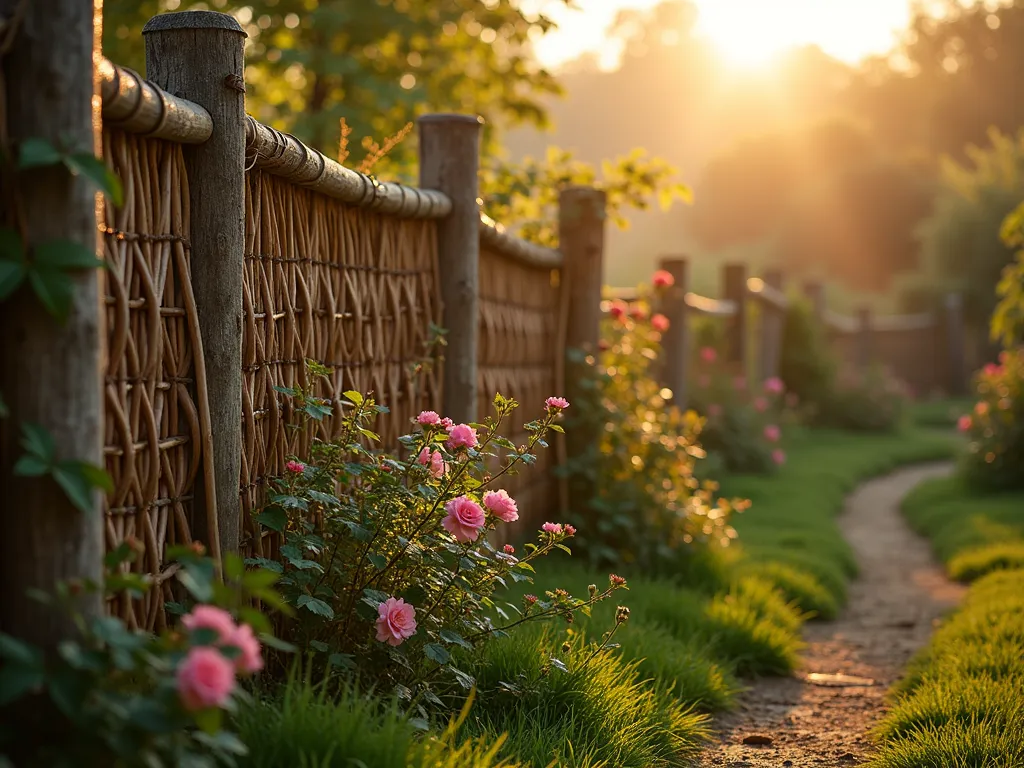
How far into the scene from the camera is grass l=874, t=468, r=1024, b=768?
293 centimetres

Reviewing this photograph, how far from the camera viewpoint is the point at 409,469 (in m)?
2.64

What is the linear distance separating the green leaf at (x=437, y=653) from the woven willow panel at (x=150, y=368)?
0.61 meters

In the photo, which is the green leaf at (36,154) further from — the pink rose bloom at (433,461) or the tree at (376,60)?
the tree at (376,60)

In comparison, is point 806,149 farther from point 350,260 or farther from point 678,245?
point 350,260

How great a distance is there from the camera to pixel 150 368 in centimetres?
208

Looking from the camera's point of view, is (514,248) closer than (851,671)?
No

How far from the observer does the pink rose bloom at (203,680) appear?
142cm

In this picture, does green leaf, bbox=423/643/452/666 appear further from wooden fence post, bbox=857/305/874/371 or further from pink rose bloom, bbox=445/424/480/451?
wooden fence post, bbox=857/305/874/371

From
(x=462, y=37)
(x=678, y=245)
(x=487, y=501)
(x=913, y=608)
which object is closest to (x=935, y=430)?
(x=462, y=37)

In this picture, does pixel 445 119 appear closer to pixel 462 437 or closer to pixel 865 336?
pixel 462 437

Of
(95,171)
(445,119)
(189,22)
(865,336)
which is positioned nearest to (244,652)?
(95,171)

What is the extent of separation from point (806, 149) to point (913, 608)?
1467 inches

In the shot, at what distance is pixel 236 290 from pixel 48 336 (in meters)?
0.77

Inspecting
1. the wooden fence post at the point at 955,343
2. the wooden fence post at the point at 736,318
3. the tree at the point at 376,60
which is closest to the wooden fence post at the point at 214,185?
the tree at the point at 376,60
